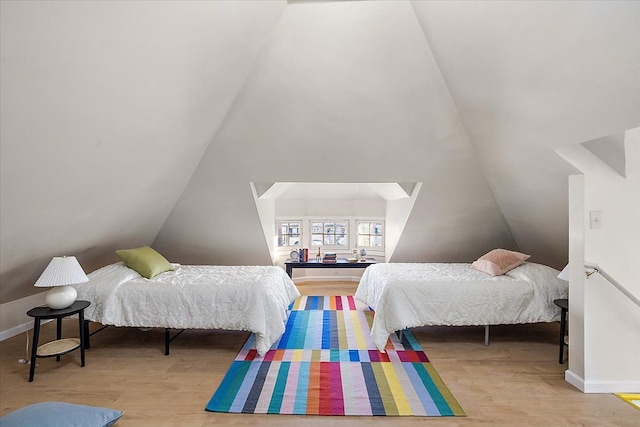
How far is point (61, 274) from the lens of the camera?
306 cm

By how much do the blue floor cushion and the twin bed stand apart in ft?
3.97

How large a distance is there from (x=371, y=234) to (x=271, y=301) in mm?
3520

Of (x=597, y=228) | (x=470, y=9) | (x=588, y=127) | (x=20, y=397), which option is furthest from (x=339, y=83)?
(x=20, y=397)

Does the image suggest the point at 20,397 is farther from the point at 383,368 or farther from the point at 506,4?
the point at 506,4

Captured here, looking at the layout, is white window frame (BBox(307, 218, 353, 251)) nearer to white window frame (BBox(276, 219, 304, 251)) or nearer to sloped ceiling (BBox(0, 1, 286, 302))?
white window frame (BBox(276, 219, 304, 251))

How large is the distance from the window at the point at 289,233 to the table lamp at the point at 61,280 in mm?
3741

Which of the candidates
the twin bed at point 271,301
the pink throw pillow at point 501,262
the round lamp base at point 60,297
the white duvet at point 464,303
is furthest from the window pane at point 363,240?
the round lamp base at point 60,297

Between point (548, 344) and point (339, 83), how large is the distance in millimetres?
3310

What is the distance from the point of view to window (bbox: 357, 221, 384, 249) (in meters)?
6.52

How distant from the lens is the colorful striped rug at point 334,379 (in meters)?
2.48

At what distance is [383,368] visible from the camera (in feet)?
10.1

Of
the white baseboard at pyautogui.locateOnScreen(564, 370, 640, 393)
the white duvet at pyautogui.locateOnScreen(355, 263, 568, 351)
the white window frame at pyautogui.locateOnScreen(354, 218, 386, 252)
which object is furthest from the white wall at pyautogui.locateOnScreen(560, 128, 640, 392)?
the white window frame at pyautogui.locateOnScreen(354, 218, 386, 252)

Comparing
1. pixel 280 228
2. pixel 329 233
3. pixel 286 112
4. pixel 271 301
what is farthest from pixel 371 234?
pixel 271 301

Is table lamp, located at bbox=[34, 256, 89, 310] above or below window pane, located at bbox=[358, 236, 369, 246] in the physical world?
below
